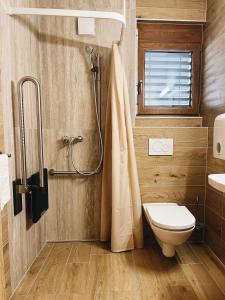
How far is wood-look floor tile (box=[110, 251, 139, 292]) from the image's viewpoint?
1.59 metres

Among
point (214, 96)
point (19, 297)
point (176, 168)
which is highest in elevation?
point (214, 96)

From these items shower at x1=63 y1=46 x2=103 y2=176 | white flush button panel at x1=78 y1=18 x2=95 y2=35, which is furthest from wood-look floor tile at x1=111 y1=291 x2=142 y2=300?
white flush button panel at x1=78 y1=18 x2=95 y2=35

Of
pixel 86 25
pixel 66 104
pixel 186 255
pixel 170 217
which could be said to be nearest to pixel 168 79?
pixel 86 25

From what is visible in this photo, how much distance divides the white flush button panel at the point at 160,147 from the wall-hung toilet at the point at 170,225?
1.81 ft

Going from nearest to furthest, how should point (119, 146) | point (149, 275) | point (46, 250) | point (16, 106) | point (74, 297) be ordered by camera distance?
point (74, 297), point (16, 106), point (149, 275), point (119, 146), point (46, 250)

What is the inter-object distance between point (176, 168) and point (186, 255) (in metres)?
0.81

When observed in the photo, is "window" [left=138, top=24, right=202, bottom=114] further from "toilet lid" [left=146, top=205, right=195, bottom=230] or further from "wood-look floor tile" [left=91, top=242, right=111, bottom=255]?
"wood-look floor tile" [left=91, top=242, right=111, bottom=255]

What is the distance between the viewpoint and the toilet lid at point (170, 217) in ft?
5.39

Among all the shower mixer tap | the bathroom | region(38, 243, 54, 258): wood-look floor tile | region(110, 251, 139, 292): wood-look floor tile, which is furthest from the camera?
the shower mixer tap

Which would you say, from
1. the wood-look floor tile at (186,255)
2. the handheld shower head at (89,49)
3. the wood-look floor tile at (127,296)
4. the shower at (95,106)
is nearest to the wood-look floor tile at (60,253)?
the wood-look floor tile at (127,296)

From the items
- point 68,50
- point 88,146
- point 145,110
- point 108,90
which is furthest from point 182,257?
point 68,50

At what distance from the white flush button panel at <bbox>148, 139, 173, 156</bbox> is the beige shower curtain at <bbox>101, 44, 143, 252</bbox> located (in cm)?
27

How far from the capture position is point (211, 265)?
1837mm

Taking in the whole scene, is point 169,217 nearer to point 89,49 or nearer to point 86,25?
point 89,49
